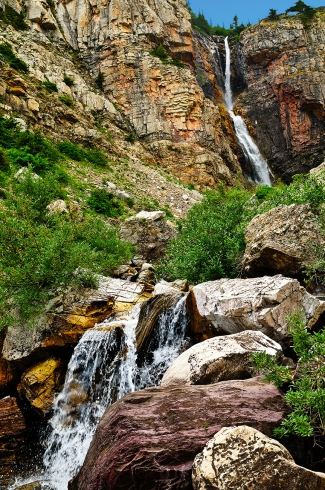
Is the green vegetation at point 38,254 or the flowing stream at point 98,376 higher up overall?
the green vegetation at point 38,254

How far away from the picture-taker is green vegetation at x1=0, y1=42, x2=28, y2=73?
2814cm

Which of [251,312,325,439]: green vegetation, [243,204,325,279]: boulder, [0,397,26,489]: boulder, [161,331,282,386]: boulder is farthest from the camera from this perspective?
[243,204,325,279]: boulder

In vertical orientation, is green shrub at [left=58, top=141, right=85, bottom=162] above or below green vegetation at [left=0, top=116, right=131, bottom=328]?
above

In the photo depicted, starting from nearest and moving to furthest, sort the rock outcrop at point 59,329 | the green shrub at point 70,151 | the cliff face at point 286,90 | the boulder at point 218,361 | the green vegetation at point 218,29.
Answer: the boulder at point 218,361 → the rock outcrop at point 59,329 → the green shrub at point 70,151 → the cliff face at point 286,90 → the green vegetation at point 218,29

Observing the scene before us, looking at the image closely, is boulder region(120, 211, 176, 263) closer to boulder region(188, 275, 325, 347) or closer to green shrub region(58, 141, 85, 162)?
boulder region(188, 275, 325, 347)

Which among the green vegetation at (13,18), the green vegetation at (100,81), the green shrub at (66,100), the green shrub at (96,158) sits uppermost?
the green vegetation at (13,18)

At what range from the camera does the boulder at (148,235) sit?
60.4 ft

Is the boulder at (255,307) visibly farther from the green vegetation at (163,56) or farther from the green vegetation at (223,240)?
the green vegetation at (163,56)

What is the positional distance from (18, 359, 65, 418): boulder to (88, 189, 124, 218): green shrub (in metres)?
12.3

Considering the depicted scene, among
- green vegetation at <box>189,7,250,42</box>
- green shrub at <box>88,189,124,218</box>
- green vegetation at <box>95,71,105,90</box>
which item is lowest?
green shrub at <box>88,189,124,218</box>

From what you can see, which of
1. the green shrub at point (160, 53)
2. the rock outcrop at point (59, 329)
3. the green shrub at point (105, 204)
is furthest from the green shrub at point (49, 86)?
the rock outcrop at point (59, 329)

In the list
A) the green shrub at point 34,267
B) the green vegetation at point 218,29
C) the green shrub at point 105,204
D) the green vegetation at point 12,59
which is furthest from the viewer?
the green vegetation at point 218,29

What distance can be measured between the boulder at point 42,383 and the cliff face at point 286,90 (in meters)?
37.9

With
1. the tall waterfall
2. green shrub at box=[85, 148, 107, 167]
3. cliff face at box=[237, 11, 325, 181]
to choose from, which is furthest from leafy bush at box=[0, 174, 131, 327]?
cliff face at box=[237, 11, 325, 181]
